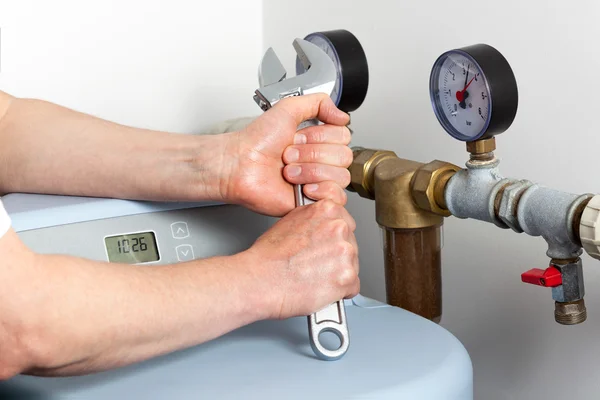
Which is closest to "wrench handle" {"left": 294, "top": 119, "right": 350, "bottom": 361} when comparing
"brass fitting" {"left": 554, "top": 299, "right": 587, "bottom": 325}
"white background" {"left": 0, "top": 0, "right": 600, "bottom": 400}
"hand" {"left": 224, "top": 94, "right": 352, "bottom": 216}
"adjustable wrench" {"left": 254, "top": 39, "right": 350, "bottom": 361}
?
"adjustable wrench" {"left": 254, "top": 39, "right": 350, "bottom": 361}

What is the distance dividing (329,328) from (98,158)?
0.31 m

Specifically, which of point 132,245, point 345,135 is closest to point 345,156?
point 345,135

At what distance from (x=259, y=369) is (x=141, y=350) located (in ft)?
0.37

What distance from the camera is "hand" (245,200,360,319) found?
715 mm

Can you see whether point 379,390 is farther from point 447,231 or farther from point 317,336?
point 447,231

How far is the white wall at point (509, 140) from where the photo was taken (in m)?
0.92

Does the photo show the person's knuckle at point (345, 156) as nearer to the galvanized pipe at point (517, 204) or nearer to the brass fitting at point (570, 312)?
the galvanized pipe at point (517, 204)

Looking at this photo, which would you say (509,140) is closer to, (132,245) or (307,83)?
(307,83)

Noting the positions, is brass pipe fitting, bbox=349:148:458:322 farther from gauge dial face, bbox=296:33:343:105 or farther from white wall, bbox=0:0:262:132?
white wall, bbox=0:0:262:132

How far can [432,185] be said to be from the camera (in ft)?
2.81

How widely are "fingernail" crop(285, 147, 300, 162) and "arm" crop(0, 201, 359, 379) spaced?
0.19 feet

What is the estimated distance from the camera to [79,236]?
77cm

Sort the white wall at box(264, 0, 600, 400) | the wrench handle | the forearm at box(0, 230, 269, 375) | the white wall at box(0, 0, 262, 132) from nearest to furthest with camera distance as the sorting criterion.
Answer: the forearm at box(0, 230, 269, 375), the wrench handle, the white wall at box(264, 0, 600, 400), the white wall at box(0, 0, 262, 132)

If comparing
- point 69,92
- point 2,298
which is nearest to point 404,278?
point 2,298
